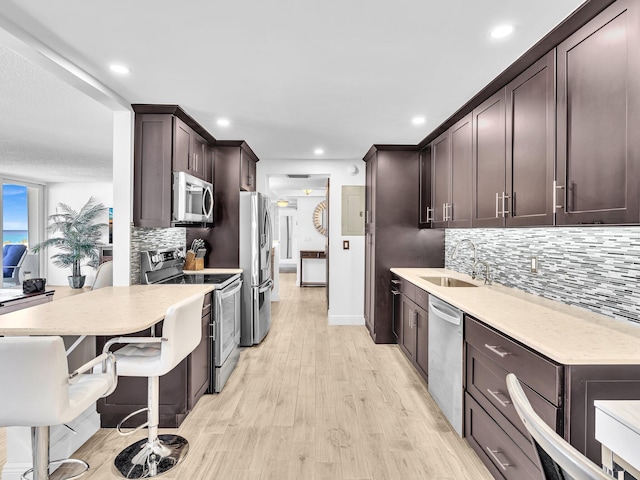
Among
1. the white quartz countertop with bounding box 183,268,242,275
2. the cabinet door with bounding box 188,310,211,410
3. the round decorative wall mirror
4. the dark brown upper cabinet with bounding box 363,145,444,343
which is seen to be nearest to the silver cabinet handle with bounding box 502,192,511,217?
the dark brown upper cabinet with bounding box 363,145,444,343

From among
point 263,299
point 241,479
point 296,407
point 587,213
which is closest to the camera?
point 587,213

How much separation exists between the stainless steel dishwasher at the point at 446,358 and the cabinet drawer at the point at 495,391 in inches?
5.6

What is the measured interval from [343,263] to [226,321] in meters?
2.26

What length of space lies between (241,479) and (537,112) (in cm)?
263

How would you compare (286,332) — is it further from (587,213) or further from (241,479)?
(587,213)

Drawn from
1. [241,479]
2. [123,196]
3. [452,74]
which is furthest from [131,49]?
[241,479]

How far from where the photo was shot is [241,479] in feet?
6.48

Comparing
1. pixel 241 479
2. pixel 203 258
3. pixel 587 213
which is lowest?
pixel 241 479

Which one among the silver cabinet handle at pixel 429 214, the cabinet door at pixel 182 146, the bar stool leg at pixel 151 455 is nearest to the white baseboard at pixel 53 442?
the bar stool leg at pixel 151 455

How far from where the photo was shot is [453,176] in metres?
3.31

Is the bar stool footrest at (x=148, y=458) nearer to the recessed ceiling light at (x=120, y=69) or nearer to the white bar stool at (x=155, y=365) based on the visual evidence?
the white bar stool at (x=155, y=365)

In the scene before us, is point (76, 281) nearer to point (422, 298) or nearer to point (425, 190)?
point (425, 190)

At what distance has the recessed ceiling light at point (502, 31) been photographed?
183 centimetres

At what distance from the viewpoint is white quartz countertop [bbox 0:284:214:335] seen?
1754 millimetres
